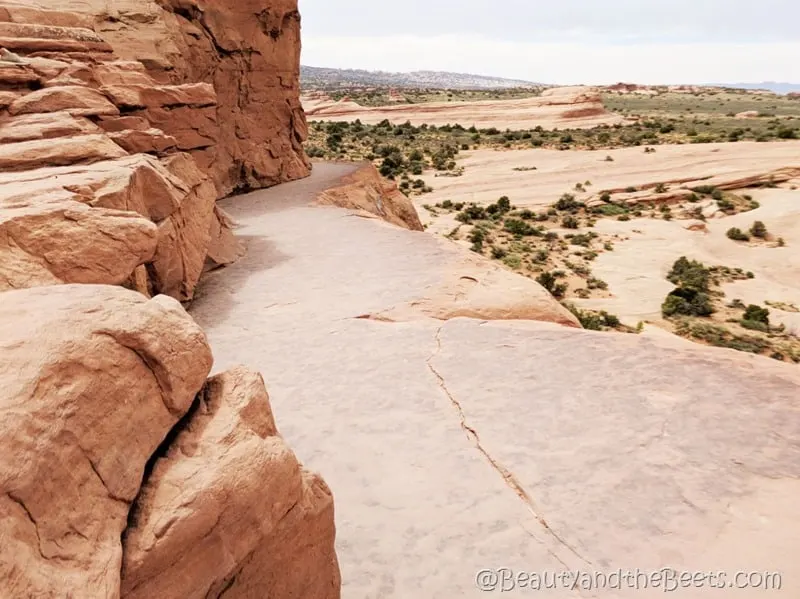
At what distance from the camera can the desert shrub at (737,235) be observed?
68.8 ft

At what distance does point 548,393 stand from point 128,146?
705 centimetres

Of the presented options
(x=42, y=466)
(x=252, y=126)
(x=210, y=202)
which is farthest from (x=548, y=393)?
(x=252, y=126)

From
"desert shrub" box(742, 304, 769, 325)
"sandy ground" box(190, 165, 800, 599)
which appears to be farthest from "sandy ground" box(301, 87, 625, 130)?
"sandy ground" box(190, 165, 800, 599)

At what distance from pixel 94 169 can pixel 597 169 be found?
27.7 metres

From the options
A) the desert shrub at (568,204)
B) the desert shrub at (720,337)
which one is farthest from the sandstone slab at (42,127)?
the desert shrub at (568,204)

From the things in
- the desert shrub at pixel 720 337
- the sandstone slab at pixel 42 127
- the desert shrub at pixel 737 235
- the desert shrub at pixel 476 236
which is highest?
the sandstone slab at pixel 42 127

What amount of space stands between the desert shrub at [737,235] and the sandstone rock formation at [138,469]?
22.0m

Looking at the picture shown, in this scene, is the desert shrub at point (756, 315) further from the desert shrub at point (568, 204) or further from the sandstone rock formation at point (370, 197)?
the desert shrub at point (568, 204)

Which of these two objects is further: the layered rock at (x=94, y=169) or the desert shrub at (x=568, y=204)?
the desert shrub at (x=568, y=204)

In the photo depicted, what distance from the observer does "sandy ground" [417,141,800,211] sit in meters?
27.2

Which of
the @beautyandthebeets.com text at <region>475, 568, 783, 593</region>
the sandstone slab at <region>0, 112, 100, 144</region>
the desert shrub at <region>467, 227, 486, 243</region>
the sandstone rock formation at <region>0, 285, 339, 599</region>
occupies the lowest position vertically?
the desert shrub at <region>467, 227, 486, 243</region>

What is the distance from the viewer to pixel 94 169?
6594 mm

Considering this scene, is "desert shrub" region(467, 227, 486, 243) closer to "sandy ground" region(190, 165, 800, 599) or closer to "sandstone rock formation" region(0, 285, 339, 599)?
"sandy ground" region(190, 165, 800, 599)

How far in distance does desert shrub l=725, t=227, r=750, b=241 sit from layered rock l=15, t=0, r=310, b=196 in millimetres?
15407
